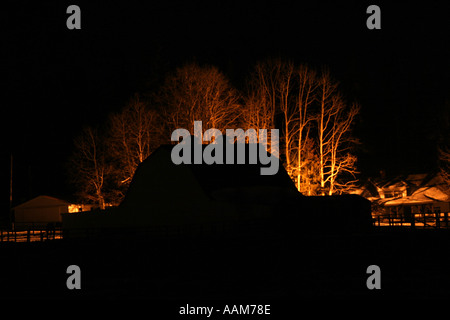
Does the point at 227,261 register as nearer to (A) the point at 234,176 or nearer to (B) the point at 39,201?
(A) the point at 234,176

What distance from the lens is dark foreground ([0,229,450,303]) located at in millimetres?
20547

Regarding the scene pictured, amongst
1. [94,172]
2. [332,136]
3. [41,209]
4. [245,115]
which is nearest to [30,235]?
[94,172]

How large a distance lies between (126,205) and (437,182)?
32793 millimetres

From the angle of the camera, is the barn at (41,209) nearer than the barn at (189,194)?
No

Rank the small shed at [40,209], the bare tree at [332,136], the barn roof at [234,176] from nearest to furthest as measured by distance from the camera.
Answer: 1. the barn roof at [234,176]
2. the bare tree at [332,136]
3. the small shed at [40,209]

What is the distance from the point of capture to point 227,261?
23688 mm

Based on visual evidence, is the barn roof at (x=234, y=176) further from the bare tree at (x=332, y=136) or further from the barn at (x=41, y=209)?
the barn at (x=41, y=209)

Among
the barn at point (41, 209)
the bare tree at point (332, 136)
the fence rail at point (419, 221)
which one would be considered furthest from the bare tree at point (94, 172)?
the fence rail at point (419, 221)

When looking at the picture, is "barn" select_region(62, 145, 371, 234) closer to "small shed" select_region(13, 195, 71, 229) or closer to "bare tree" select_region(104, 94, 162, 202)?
"bare tree" select_region(104, 94, 162, 202)

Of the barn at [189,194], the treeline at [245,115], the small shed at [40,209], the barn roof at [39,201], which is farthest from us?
the small shed at [40,209]

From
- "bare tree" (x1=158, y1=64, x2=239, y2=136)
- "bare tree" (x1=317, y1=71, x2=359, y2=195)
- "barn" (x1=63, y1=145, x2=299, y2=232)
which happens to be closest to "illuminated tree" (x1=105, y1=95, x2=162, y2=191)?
"bare tree" (x1=158, y1=64, x2=239, y2=136)

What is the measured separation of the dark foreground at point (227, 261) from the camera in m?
20.5

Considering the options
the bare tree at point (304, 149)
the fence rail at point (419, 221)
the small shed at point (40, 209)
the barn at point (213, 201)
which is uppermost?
the bare tree at point (304, 149)
